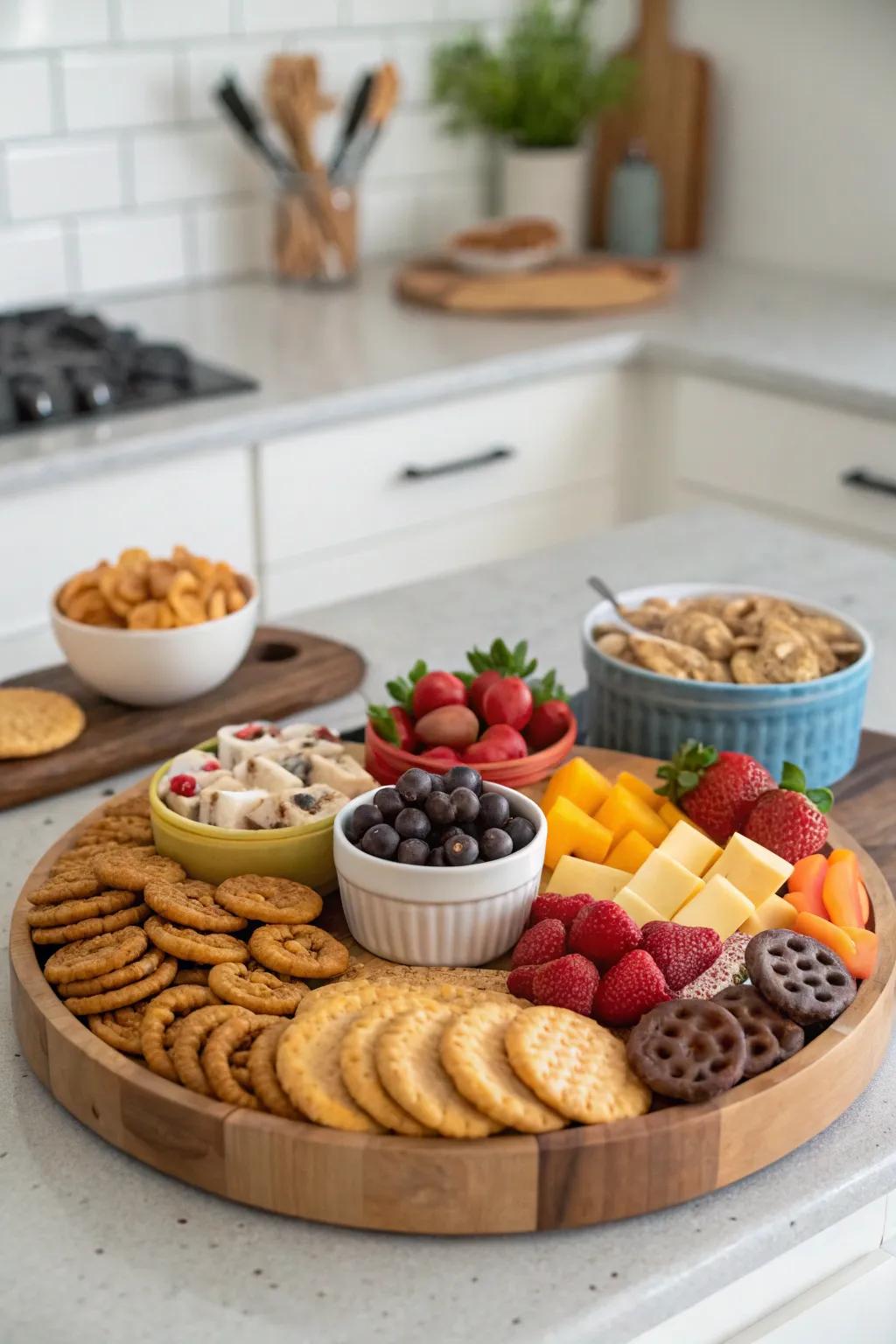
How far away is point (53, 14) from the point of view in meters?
2.74

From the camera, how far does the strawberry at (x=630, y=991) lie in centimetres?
99

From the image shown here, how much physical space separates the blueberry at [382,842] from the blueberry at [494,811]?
0.20 ft

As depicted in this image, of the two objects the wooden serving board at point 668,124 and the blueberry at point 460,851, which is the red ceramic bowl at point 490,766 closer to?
the blueberry at point 460,851

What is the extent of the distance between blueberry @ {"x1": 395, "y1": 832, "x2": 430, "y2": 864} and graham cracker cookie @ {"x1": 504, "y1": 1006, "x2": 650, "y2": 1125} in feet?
0.46

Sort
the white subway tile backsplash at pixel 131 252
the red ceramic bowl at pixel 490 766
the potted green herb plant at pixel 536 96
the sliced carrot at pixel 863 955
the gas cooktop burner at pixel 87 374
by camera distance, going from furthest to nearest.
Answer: the potted green herb plant at pixel 536 96 < the white subway tile backsplash at pixel 131 252 < the gas cooktop burner at pixel 87 374 < the red ceramic bowl at pixel 490 766 < the sliced carrot at pixel 863 955

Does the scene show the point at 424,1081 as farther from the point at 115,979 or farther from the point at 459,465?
the point at 459,465

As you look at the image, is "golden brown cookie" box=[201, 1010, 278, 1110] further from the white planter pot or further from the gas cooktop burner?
the white planter pot

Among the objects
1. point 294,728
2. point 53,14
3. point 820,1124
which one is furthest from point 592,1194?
point 53,14

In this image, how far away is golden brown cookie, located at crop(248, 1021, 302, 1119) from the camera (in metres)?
0.92

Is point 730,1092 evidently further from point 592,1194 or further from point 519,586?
point 519,586

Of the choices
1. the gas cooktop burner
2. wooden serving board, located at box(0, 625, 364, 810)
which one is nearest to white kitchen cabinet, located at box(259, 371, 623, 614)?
the gas cooktop burner

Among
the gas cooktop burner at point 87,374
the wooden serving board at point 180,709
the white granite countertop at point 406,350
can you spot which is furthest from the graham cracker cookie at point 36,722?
the gas cooktop burner at point 87,374

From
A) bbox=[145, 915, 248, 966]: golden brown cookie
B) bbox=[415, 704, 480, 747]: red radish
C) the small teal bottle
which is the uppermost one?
the small teal bottle

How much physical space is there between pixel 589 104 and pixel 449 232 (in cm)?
42
